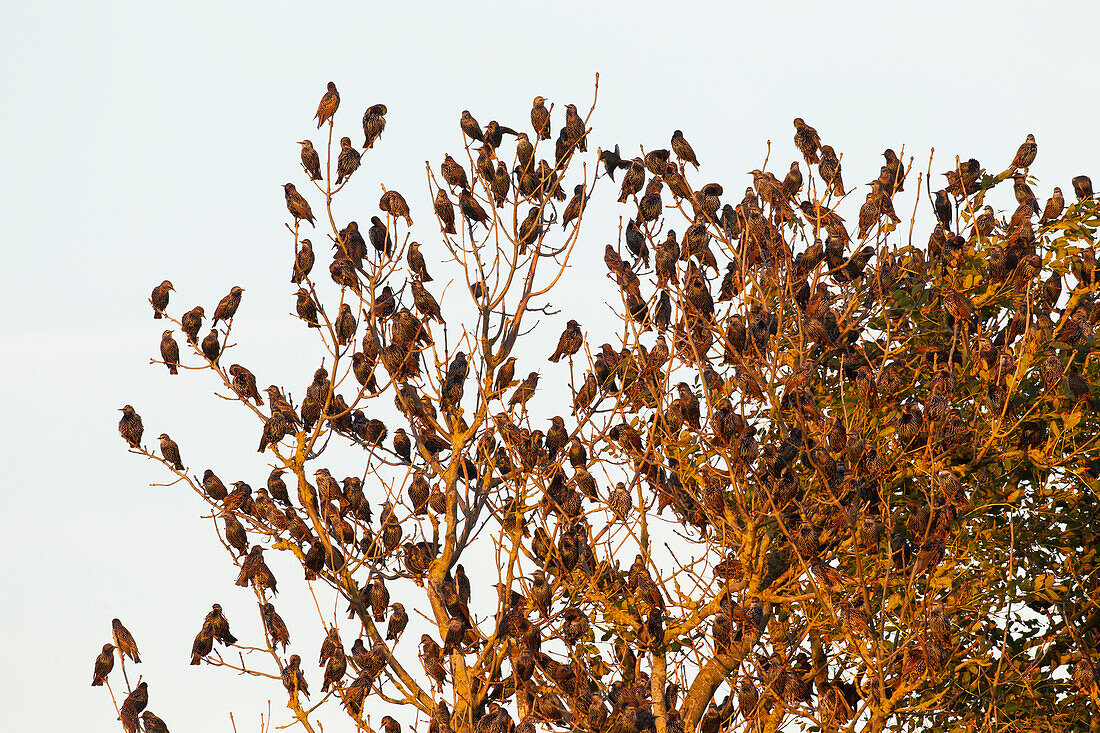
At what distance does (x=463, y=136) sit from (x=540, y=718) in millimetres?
3843

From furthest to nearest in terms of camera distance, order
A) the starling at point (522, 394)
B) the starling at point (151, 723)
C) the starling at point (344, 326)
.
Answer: the starling at point (522, 394) → the starling at point (344, 326) → the starling at point (151, 723)

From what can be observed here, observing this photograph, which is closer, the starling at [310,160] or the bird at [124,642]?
the bird at [124,642]

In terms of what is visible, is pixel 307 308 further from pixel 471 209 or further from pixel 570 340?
pixel 570 340

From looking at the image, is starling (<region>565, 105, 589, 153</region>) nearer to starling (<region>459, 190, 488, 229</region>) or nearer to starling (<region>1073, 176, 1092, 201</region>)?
starling (<region>459, 190, 488, 229</region>)

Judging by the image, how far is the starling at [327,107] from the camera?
342 inches

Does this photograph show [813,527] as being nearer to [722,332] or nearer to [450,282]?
[722,332]

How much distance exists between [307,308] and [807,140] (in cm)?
358

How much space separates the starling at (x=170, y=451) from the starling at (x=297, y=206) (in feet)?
5.05

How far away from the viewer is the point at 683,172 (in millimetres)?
9281

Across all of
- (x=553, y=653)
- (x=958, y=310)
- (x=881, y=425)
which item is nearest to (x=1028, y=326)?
(x=958, y=310)

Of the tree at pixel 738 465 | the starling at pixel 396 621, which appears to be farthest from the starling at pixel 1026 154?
the starling at pixel 396 621

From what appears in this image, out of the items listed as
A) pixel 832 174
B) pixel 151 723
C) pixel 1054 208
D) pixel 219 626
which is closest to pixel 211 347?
pixel 219 626

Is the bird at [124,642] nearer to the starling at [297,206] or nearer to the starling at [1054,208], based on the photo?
the starling at [297,206]

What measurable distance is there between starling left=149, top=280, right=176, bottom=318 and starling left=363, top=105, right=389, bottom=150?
59.6 inches
